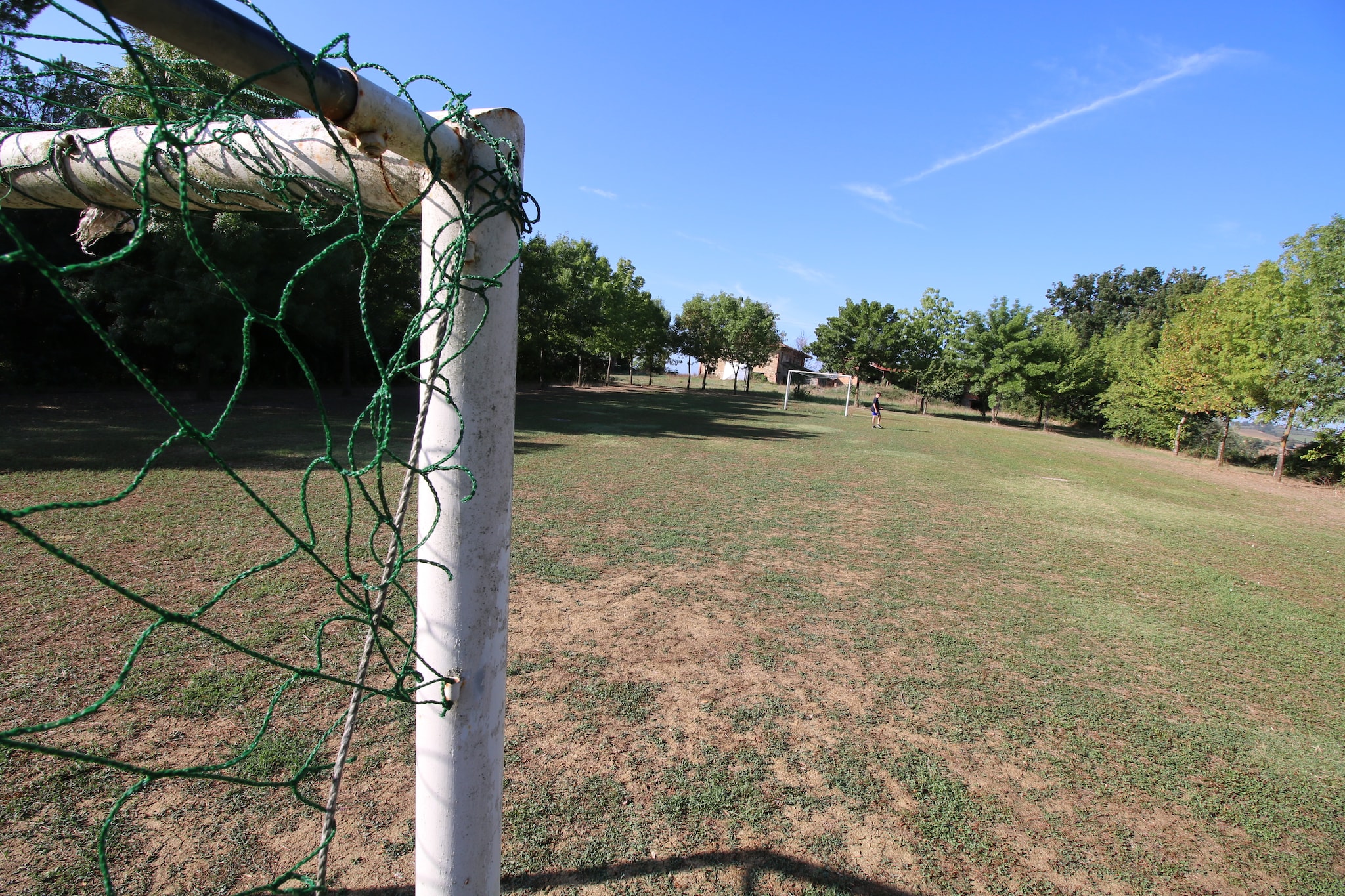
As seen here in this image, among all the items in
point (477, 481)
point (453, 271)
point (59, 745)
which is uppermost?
point (453, 271)

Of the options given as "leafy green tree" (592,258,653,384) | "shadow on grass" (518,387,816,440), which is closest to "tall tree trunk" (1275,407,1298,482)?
"shadow on grass" (518,387,816,440)

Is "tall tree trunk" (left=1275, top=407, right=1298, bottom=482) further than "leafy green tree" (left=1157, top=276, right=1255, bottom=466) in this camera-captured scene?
No

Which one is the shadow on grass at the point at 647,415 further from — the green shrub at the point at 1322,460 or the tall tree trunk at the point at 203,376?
the green shrub at the point at 1322,460

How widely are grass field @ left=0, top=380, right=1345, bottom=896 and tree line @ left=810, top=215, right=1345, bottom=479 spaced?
13.7 m

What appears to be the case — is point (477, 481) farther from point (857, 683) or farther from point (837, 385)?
point (837, 385)

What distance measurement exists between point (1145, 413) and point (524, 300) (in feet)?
95.9

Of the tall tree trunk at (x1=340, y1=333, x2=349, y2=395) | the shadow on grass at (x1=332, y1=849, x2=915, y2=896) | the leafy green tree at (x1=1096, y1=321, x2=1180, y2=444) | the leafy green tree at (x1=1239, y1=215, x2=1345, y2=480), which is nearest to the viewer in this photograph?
the shadow on grass at (x1=332, y1=849, x2=915, y2=896)

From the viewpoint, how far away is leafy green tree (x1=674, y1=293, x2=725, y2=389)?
149ft

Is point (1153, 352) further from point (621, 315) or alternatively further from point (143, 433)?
point (143, 433)

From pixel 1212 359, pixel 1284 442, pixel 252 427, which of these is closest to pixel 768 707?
pixel 252 427

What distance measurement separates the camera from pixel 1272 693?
4.94 metres

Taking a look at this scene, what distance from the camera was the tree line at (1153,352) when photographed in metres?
18.3

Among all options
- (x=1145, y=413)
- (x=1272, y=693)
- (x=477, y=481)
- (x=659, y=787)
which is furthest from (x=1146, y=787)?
(x=1145, y=413)

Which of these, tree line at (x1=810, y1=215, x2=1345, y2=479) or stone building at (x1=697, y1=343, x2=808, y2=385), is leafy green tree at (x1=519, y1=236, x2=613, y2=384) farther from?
stone building at (x1=697, y1=343, x2=808, y2=385)
